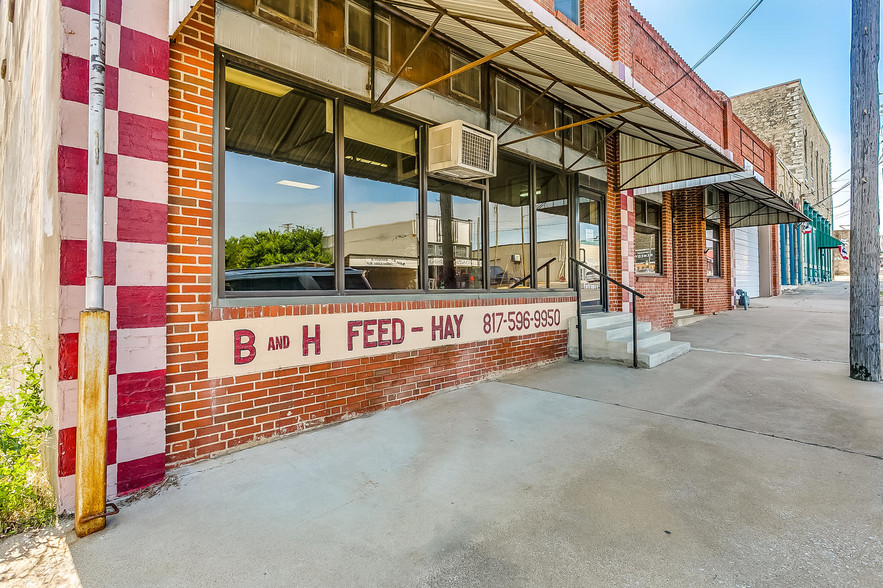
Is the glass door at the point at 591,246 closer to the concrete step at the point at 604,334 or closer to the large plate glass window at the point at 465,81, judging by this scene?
the concrete step at the point at 604,334

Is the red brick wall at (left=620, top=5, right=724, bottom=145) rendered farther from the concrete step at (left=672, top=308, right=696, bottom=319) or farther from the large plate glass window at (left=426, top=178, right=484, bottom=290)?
the large plate glass window at (left=426, top=178, right=484, bottom=290)

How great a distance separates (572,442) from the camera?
3.46 meters

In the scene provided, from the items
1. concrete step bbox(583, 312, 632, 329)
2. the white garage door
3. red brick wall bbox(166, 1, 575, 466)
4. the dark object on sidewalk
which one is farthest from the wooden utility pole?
the white garage door

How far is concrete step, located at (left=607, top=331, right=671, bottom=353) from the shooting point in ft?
20.5

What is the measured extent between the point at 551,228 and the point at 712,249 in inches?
354

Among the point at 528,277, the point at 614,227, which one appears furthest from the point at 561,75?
the point at 614,227

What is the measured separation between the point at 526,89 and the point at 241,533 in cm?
608

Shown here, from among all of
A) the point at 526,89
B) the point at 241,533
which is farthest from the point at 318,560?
the point at 526,89

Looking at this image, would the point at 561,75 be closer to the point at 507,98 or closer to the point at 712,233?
the point at 507,98

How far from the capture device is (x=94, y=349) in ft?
7.37

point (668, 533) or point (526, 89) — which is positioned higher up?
point (526, 89)

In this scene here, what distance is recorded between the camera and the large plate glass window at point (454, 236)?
511 centimetres

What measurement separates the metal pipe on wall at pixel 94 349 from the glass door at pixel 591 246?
6.37 meters

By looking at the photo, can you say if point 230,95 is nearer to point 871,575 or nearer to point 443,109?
point 443,109
